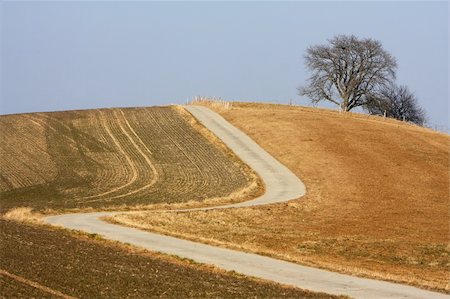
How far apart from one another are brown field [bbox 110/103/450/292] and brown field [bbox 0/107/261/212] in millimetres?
5208

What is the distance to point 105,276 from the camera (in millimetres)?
19750

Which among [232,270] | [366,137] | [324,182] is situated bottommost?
[232,270]

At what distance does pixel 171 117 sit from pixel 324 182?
34.9 m

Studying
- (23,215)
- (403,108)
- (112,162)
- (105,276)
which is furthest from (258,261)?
(403,108)

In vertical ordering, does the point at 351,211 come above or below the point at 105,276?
above

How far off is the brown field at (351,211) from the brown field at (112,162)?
5.21m

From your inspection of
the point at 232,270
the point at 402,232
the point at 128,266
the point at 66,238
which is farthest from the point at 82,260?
the point at 402,232

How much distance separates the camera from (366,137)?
233ft

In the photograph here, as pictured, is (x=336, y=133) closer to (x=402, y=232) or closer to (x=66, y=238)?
(x=402, y=232)

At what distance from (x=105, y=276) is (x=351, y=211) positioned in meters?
25.2

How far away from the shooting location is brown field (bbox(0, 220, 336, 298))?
17.7 m

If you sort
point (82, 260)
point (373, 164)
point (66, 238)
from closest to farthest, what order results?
point (82, 260), point (66, 238), point (373, 164)

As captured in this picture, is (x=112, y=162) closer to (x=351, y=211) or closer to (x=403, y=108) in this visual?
(x=351, y=211)

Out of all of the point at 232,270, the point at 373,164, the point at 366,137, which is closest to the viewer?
the point at 232,270
